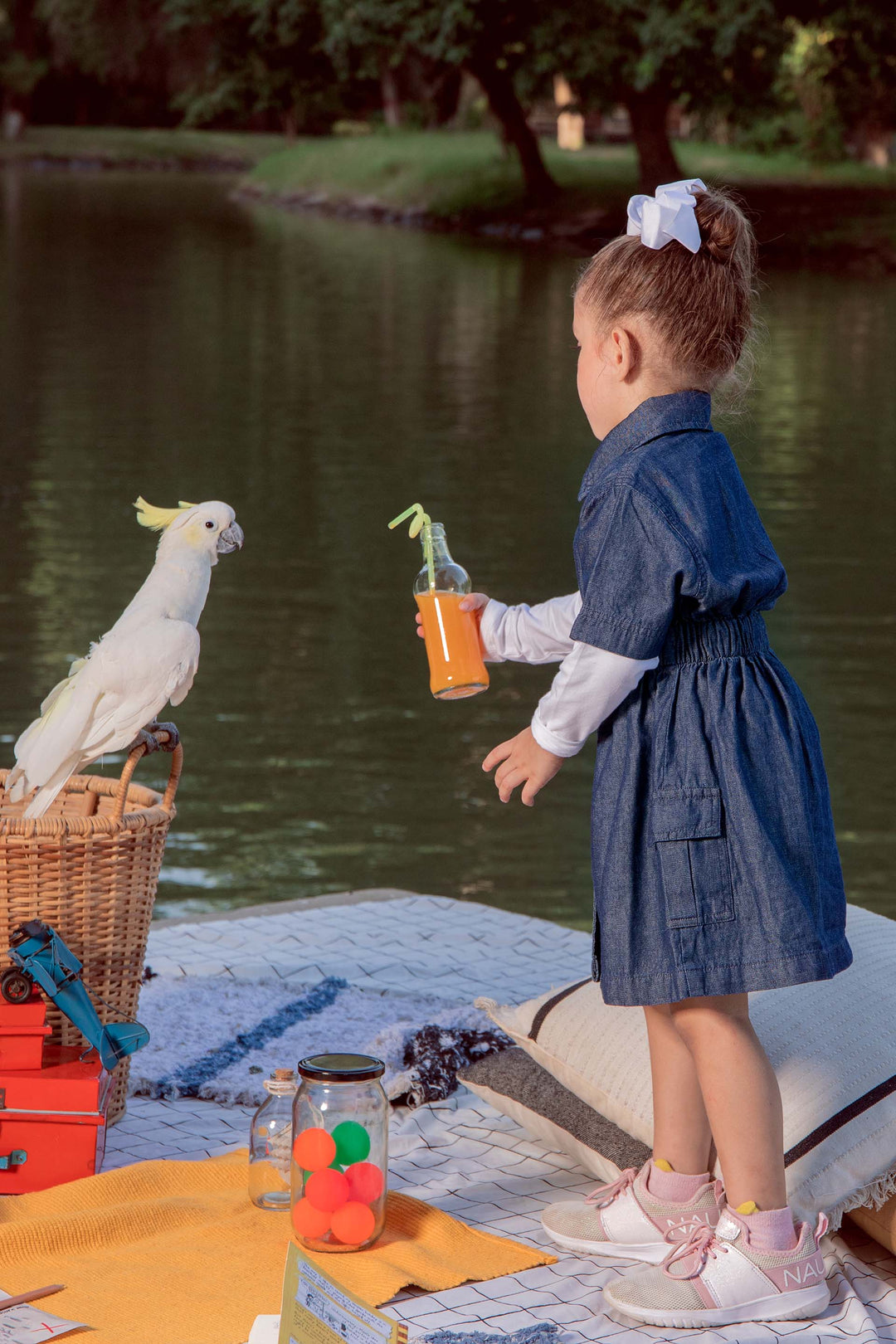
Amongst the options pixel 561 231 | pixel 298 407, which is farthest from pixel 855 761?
pixel 561 231

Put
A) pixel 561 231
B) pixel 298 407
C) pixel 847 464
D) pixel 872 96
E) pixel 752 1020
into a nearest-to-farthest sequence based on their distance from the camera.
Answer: pixel 752 1020
pixel 847 464
pixel 298 407
pixel 561 231
pixel 872 96

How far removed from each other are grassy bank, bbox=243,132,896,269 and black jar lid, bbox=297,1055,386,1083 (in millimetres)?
17721

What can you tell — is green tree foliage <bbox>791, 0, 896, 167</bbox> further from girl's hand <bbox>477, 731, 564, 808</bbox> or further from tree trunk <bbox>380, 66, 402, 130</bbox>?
girl's hand <bbox>477, 731, 564, 808</bbox>

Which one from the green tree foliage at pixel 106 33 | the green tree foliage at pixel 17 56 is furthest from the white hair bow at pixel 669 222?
the green tree foliage at pixel 17 56

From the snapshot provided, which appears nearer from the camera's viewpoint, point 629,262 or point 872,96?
point 629,262

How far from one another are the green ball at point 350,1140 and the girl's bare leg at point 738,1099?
1.34 ft

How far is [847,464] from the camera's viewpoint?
328 inches

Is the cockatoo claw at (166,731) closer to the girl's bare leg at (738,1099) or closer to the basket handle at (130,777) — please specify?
the basket handle at (130,777)

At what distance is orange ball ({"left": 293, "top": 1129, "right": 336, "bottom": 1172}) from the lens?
6.60 feet

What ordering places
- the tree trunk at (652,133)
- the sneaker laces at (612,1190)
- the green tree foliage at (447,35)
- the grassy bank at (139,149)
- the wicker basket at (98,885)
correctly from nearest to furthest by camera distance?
the sneaker laces at (612,1190), the wicker basket at (98,885), the green tree foliage at (447,35), the tree trunk at (652,133), the grassy bank at (139,149)

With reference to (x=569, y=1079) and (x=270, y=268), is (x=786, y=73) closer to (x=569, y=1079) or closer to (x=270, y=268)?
(x=270, y=268)

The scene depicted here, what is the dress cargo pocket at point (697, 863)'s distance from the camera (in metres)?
1.89

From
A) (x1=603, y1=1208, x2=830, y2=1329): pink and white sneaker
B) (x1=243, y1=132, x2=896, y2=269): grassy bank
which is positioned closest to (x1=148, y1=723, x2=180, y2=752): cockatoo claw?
(x1=603, y1=1208, x2=830, y2=1329): pink and white sneaker

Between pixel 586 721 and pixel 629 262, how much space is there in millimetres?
525
